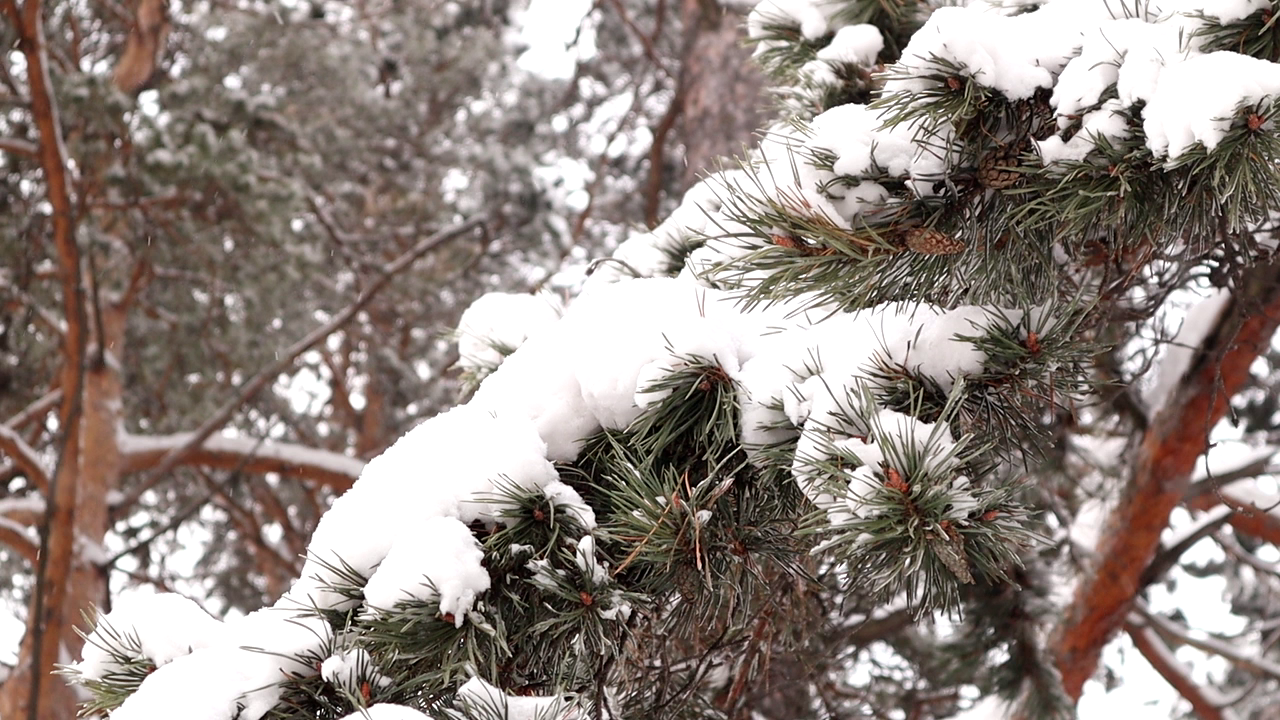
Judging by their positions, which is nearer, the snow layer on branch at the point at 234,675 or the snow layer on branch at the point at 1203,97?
the snow layer on branch at the point at 1203,97

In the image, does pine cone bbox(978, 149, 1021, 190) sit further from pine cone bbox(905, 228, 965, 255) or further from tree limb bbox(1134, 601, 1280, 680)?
tree limb bbox(1134, 601, 1280, 680)

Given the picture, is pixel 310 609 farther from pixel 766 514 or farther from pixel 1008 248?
pixel 1008 248

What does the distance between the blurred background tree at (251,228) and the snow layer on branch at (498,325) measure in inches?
70.3

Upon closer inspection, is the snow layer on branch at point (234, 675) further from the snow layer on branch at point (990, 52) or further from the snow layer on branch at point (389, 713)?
the snow layer on branch at point (990, 52)

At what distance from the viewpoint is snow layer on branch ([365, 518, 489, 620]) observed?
3.92ft

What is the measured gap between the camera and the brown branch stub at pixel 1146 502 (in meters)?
2.51

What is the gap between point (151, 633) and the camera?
1.34 m

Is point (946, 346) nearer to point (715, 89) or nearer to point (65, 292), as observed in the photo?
point (715, 89)

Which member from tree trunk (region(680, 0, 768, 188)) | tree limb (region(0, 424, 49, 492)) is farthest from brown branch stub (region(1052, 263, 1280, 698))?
tree limb (region(0, 424, 49, 492))

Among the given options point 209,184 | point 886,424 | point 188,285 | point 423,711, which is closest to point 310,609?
point 423,711

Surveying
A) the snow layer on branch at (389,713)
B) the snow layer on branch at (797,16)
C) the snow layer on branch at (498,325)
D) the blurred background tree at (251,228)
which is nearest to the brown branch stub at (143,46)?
the blurred background tree at (251,228)

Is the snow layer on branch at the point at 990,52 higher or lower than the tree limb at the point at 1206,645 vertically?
lower

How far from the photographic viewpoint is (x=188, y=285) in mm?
5730

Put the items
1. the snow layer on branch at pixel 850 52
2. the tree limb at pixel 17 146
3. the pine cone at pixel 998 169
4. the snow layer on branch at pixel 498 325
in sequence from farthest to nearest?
the tree limb at pixel 17 146 → the snow layer on branch at pixel 498 325 → the snow layer on branch at pixel 850 52 → the pine cone at pixel 998 169
